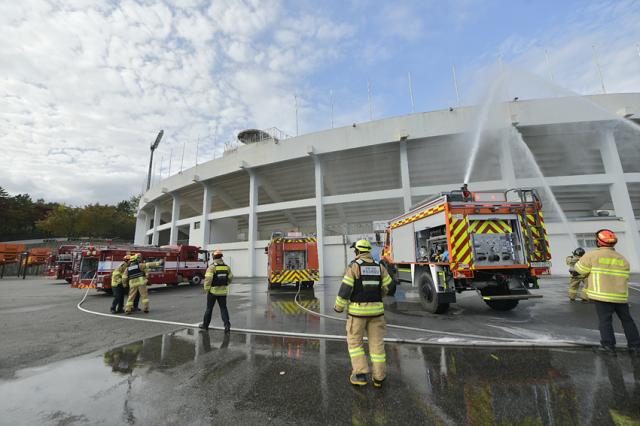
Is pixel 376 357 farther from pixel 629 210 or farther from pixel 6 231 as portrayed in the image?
pixel 6 231

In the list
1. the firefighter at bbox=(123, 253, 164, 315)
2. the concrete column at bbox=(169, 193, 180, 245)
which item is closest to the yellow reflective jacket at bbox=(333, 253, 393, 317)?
the firefighter at bbox=(123, 253, 164, 315)

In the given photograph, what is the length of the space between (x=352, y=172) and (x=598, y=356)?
19.7 m

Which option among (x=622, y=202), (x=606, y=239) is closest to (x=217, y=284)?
(x=606, y=239)

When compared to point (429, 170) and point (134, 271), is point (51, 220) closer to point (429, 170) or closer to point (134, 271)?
point (134, 271)

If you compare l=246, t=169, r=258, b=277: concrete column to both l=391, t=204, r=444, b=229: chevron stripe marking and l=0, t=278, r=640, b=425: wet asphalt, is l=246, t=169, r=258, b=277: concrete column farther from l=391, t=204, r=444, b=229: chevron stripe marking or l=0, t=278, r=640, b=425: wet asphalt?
l=0, t=278, r=640, b=425: wet asphalt

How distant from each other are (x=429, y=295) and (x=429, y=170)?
1547 cm

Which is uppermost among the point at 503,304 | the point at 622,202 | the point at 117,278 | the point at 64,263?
the point at 622,202

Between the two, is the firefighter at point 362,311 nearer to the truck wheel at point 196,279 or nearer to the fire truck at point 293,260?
the fire truck at point 293,260

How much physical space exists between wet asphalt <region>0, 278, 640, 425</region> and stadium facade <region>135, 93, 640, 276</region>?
1449 centimetres

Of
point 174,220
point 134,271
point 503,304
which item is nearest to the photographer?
point 503,304

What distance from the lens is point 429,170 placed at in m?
A: 20.5

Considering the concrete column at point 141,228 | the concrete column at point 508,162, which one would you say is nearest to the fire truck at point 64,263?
the concrete column at point 141,228

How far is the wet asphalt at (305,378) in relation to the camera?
98.7 inches

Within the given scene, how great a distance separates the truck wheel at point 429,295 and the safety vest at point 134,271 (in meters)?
7.73
